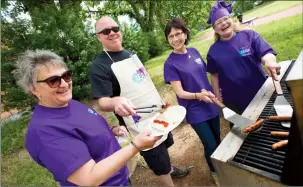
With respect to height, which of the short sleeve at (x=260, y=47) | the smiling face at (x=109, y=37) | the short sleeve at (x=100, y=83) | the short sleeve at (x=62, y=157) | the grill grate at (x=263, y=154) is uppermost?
the smiling face at (x=109, y=37)

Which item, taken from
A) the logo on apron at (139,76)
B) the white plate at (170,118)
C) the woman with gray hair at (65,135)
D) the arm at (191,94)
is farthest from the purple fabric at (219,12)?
the woman with gray hair at (65,135)

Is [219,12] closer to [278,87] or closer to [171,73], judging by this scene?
[171,73]

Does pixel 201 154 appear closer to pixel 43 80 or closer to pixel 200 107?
pixel 200 107

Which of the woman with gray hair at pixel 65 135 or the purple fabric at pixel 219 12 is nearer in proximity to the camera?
the woman with gray hair at pixel 65 135

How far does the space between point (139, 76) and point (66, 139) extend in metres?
1.28

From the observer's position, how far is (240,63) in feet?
9.20

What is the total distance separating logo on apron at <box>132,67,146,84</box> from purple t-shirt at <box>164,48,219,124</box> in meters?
0.35

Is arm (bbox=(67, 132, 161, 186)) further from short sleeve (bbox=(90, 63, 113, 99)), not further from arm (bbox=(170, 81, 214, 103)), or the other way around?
arm (bbox=(170, 81, 214, 103))

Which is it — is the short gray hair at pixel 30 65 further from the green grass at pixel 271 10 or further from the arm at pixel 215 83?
the green grass at pixel 271 10

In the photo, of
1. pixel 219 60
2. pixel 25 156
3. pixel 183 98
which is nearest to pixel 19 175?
pixel 25 156

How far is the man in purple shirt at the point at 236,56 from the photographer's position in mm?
2781

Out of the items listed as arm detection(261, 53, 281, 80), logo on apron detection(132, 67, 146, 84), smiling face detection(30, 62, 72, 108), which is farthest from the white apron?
arm detection(261, 53, 281, 80)

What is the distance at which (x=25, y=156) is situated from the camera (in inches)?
249

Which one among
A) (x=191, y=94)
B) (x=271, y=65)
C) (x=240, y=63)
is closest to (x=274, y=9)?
(x=240, y=63)
